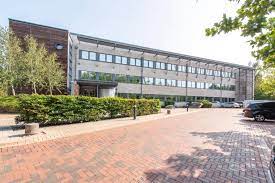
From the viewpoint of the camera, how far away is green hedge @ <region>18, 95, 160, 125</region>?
9477mm

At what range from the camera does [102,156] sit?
5418mm

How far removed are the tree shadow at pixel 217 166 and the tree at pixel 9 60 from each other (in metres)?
21.9

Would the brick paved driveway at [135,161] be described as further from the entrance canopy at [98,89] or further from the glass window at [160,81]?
the glass window at [160,81]

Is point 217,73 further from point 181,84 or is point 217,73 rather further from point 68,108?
point 68,108

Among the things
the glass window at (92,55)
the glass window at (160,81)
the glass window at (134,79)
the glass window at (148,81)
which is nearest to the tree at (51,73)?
the glass window at (92,55)

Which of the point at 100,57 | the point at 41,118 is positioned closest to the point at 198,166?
the point at 41,118

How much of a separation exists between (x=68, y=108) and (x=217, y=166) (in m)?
9.01

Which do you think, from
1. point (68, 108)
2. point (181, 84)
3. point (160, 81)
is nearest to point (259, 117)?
point (68, 108)

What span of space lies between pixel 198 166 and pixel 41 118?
8533mm

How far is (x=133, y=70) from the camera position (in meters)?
34.3

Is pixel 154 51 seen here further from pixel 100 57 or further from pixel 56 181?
pixel 56 181

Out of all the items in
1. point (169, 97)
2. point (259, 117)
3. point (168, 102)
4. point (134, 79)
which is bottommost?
point (259, 117)

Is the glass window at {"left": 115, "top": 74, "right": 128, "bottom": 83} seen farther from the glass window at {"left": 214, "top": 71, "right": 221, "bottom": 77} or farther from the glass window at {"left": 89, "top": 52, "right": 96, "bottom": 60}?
the glass window at {"left": 214, "top": 71, "right": 221, "bottom": 77}

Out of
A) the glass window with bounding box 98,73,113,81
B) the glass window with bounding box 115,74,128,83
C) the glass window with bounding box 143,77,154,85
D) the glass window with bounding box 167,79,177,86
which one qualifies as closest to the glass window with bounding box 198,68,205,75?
the glass window with bounding box 167,79,177,86
